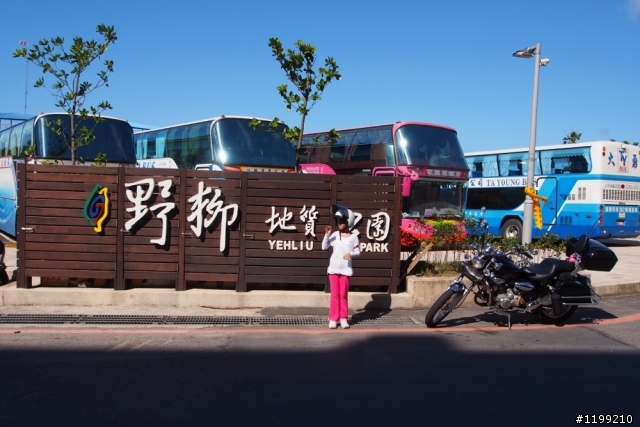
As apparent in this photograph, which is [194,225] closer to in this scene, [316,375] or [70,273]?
[70,273]

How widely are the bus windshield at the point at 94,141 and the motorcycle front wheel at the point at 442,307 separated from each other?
10.3 meters

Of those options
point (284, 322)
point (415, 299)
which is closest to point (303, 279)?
point (284, 322)

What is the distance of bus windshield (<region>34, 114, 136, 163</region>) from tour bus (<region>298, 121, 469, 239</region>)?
5.18m

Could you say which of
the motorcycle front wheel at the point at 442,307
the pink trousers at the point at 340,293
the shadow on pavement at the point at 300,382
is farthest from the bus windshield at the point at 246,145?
the shadow on pavement at the point at 300,382

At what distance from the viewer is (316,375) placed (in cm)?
598

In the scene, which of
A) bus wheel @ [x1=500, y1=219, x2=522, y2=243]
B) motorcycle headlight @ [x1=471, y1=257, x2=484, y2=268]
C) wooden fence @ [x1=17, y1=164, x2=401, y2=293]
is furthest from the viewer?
bus wheel @ [x1=500, y1=219, x2=522, y2=243]

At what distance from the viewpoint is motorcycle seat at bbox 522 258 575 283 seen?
829 cm

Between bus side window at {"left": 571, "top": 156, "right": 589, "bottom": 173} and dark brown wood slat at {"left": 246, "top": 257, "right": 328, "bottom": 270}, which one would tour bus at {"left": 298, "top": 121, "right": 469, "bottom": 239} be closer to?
bus side window at {"left": 571, "top": 156, "right": 589, "bottom": 173}

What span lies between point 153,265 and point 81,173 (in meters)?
1.78

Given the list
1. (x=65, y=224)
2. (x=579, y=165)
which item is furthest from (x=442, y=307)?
(x=579, y=165)

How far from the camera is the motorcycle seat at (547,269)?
27.2 ft

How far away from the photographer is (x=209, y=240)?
929cm

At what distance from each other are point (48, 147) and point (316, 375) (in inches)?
464

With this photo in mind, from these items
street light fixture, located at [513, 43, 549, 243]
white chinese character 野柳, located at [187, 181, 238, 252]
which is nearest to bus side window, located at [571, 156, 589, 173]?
street light fixture, located at [513, 43, 549, 243]
